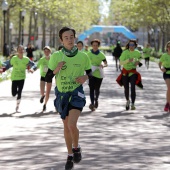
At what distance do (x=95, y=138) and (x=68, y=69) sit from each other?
→ 356 cm

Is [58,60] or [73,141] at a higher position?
[58,60]

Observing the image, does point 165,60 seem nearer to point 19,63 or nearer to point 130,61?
point 130,61

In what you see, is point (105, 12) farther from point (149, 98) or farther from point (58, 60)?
point (58, 60)

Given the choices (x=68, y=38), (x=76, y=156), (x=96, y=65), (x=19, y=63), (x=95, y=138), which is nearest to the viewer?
(x=68, y=38)

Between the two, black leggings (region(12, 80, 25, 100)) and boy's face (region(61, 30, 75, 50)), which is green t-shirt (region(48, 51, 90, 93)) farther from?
black leggings (region(12, 80, 25, 100))

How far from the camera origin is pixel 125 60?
17312 mm

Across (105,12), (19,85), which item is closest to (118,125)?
(19,85)

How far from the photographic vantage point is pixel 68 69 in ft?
28.6

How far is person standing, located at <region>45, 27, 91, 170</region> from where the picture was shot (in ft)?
28.3

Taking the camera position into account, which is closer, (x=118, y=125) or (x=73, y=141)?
(x=73, y=141)

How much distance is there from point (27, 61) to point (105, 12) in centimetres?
10646

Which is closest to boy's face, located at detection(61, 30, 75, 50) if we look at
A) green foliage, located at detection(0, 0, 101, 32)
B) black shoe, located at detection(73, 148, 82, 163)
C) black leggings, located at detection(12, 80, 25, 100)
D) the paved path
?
black shoe, located at detection(73, 148, 82, 163)

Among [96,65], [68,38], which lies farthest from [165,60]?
[68,38]

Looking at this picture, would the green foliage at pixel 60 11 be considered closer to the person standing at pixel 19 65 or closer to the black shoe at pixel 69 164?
the person standing at pixel 19 65
